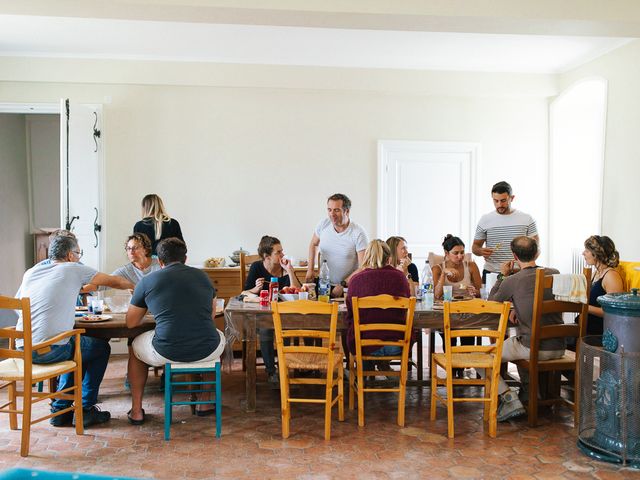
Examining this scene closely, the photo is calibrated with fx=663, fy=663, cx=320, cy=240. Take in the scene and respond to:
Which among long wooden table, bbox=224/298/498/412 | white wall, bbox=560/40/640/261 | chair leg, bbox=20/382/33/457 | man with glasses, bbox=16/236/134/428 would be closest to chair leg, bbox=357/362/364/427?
long wooden table, bbox=224/298/498/412

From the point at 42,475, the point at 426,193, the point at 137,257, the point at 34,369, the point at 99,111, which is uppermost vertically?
the point at 99,111

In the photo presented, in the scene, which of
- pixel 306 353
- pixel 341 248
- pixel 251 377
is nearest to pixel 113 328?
pixel 251 377

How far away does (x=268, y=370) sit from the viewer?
542 cm

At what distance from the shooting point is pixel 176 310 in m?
4.12

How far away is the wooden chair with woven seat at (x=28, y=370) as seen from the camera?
3826 millimetres

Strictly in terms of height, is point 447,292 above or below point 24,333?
above

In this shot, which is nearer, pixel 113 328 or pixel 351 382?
pixel 113 328

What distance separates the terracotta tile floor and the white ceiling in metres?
3.29

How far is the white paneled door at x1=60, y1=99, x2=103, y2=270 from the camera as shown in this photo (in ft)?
21.7

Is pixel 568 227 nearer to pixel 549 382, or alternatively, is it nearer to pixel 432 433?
pixel 549 382

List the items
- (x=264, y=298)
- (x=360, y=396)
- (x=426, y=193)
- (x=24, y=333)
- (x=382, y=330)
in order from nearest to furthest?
1. (x=24, y=333)
2. (x=360, y=396)
3. (x=382, y=330)
4. (x=264, y=298)
5. (x=426, y=193)

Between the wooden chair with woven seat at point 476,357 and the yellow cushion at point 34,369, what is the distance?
7.76ft

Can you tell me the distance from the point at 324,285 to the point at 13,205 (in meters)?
5.41

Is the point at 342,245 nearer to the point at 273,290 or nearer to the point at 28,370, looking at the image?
the point at 273,290
